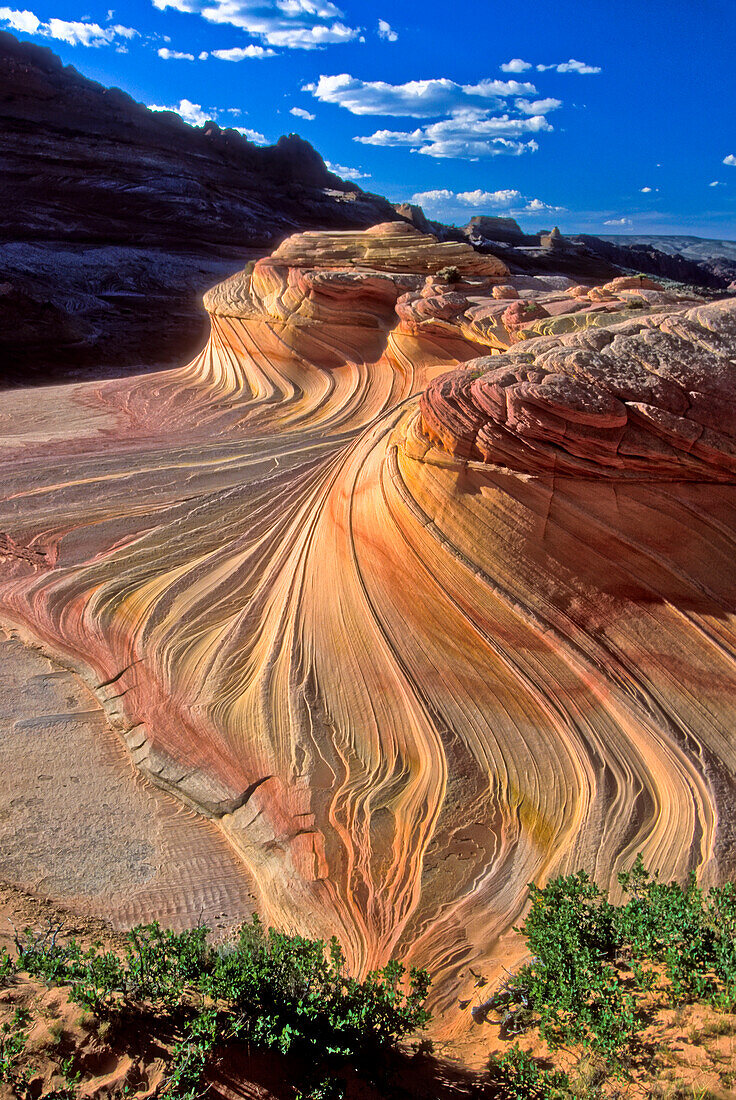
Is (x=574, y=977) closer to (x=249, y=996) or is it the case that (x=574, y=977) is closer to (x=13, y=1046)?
(x=249, y=996)

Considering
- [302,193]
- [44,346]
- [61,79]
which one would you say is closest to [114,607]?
[44,346]

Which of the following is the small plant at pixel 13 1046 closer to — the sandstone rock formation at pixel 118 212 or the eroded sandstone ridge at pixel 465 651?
the eroded sandstone ridge at pixel 465 651

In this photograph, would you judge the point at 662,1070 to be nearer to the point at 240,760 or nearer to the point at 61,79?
the point at 240,760

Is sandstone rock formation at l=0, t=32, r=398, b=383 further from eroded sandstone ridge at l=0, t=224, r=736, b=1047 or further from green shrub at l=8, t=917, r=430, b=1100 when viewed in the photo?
green shrub at l=8, t=917, r=430, b=1100

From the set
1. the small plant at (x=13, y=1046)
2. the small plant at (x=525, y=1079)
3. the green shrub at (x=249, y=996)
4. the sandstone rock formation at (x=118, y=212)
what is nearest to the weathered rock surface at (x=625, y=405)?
the green shrub at (x=249, y=996)

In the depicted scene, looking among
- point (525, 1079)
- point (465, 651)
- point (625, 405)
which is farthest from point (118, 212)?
point (525, 1079)

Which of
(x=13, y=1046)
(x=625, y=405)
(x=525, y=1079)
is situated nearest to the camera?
(x=13, y=1046)

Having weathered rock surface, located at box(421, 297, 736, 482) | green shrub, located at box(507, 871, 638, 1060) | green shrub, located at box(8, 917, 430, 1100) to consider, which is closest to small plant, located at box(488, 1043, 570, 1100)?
green shrub, located at box(507, 871, 638, 1060)

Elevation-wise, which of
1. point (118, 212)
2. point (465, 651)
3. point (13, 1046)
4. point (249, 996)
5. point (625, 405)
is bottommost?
point (249, 996)

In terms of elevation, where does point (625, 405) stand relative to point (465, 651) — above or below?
above
